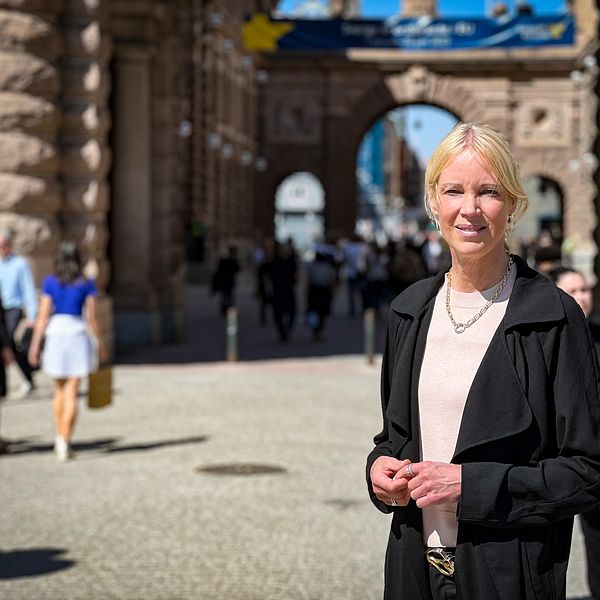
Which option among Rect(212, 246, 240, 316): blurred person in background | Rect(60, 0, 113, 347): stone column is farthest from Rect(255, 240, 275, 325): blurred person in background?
Rect(60, 0, 113, 347): stone column

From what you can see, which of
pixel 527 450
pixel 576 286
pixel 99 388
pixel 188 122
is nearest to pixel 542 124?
pixel 188 122

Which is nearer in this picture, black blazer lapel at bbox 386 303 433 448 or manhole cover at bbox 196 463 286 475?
black blazer lapel at bbox 386 303 433 448

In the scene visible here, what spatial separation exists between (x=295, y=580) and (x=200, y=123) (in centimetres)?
4026

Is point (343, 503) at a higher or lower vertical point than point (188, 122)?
lower

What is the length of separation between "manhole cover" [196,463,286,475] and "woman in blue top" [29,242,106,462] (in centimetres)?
116

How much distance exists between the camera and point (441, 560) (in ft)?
11.8

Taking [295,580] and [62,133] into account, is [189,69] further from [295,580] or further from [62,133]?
[295,580]

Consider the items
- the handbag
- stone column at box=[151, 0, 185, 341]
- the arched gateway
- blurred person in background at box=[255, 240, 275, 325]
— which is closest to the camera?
Result: the handbag

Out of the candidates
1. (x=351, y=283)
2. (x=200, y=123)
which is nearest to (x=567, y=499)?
(x=351, y=283)

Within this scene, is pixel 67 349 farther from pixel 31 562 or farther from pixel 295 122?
pixel 295 122

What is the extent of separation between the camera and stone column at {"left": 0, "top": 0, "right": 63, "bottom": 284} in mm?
16672

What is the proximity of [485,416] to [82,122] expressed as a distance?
14.5 meters

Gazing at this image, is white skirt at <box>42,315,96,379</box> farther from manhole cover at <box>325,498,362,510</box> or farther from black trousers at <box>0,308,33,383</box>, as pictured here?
black trousers at <box>0,308,33,383</box>

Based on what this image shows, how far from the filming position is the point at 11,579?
7.64 m
